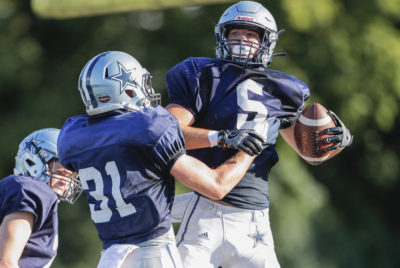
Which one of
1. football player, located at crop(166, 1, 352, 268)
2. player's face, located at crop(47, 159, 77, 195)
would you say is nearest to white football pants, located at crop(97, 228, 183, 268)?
football player, located at crop(166, 1, 352, 268)

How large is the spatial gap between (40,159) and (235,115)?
113 cm

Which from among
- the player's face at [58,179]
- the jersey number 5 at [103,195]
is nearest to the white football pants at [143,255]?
the jersey number 5 at [103,195]

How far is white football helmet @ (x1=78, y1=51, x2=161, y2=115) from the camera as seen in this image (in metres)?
3.28

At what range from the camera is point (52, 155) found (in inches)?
162

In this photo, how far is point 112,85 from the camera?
3283mm

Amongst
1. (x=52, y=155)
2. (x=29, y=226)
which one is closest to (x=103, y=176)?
(x=29, y=226)

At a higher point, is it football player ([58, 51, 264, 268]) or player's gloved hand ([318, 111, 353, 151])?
football player ([58, 51, 264, 268])

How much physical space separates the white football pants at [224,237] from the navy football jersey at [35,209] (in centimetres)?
69

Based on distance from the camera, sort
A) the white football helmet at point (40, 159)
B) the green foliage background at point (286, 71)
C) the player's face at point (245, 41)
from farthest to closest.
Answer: the green foliage background at point (286, 71) → the white football helmet at point (40, 159) → the player's face at point (245, 41)

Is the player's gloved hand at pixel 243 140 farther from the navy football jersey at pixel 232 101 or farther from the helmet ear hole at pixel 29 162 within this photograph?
the helmet ear hole at pixel 29 162

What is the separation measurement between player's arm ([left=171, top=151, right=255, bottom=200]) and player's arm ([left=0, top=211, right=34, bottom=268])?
0.88 metres

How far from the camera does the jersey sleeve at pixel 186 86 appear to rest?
381 centimetres

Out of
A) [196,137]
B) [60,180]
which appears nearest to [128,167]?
[196,137]

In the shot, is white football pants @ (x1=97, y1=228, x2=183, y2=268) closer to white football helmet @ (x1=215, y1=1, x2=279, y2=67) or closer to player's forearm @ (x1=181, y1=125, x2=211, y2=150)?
player's forearm @ (x1=181, y1=125, x2=211, y2=150)
